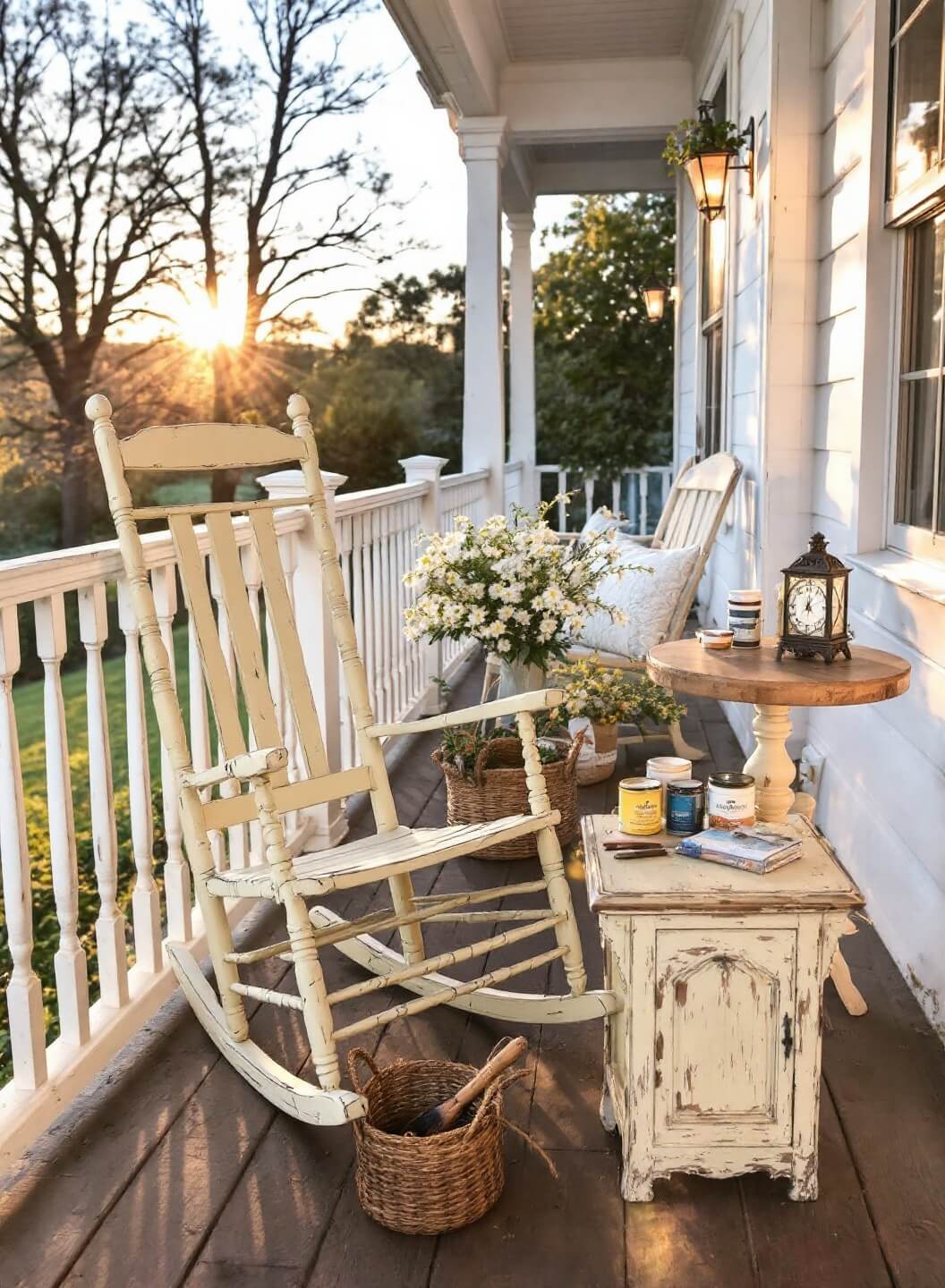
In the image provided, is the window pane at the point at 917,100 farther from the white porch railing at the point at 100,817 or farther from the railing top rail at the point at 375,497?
the railing top rail at the point at 375,497

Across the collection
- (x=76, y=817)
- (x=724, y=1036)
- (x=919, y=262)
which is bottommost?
(x=76, y=817)

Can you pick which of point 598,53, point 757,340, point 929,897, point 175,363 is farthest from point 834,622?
point 175,363

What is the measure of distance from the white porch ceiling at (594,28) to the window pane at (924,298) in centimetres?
345

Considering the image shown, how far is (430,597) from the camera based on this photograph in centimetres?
338

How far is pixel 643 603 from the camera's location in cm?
421

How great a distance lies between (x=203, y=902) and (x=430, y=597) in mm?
1334

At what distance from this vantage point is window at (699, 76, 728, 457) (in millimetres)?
5457

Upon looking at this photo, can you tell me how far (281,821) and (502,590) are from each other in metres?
1.21

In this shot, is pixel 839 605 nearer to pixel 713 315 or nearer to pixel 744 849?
pixel 744 849

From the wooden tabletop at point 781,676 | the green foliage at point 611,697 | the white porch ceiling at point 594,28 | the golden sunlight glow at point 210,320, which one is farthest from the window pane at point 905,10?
the golden sunlight glow at point 210,320

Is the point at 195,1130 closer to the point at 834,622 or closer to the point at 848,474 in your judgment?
the point at 834,622

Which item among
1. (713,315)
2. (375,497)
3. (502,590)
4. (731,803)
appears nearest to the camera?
(731,803)

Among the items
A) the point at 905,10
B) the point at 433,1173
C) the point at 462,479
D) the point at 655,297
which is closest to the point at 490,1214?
the point at 433,1173

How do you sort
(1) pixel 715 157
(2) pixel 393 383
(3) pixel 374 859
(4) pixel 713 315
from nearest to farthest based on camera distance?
1. (3) pixel 374 859
2. (1) pixel 715 157
3. (4) pixel 713 315
4. (2) pixel 393 383
